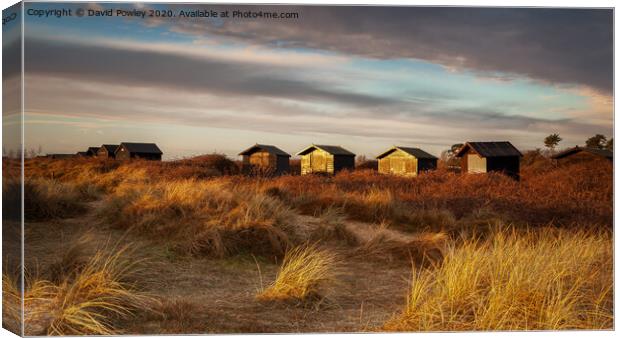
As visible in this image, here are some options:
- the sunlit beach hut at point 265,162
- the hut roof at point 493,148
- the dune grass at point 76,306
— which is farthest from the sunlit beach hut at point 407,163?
the dune grass at point 76,306

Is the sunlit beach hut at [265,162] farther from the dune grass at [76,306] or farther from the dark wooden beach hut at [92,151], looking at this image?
the dune grass at [76,306]

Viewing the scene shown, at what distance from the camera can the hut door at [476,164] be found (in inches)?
481

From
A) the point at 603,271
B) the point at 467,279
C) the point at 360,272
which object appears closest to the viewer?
the point at 467,279

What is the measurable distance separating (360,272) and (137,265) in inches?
107

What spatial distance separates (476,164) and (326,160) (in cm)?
370

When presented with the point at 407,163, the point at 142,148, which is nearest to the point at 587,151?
the point at 142,148

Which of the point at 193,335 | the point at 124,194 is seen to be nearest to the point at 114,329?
the point at 193,335

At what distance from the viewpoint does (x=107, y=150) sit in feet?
29.0

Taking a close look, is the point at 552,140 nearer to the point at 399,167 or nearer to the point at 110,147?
the point at 110,147

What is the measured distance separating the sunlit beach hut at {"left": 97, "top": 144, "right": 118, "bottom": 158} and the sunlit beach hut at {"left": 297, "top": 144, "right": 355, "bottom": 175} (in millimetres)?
5177

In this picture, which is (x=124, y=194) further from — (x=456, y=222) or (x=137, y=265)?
(x=456, y=222)

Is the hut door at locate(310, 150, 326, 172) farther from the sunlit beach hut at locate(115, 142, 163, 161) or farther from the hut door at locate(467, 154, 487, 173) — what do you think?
the sunlit beach hut at locate(115, 142, 163, 161)

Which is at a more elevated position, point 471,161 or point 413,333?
point 471,161

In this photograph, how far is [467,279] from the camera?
17.8 feet
